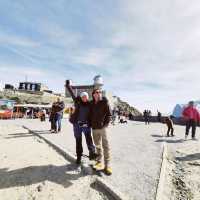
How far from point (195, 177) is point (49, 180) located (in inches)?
134

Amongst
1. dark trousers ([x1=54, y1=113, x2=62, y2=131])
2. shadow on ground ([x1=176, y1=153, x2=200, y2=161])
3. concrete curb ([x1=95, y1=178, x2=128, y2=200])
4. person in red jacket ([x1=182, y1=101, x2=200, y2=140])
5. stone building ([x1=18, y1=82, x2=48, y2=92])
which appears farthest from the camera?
stone building ([x1=18, y1=82, x2=48, y2=92])

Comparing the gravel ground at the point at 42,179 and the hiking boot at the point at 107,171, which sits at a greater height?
the hiking boot at the point at 107,171

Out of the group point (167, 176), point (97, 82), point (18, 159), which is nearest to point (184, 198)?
point (167, 176)

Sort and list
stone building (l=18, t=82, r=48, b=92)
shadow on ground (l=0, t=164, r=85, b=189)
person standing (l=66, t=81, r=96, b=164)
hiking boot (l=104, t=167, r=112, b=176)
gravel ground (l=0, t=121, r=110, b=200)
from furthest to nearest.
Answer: stone building (l=18, t=82, r=48, b=92)
person standing (l=66, t=81, r=96, b=164)
hiking boot (l=104, t=167, r=112, b=176)
shadow on ground (l=0, t=164, r=85, b=189)
gravel ground (l=0, t=121, r=110, b=200)

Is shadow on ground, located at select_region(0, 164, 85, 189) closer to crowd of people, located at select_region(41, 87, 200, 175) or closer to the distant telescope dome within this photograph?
crowd of people, located at select_region(41, 87, 200, 175)

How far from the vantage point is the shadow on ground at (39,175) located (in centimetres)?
532

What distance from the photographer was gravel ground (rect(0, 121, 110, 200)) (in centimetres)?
469

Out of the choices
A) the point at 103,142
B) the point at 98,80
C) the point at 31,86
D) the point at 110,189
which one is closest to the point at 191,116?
the point at 103,142

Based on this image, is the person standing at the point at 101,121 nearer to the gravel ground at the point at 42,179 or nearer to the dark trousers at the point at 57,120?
the gravel ground at the point at 42,179

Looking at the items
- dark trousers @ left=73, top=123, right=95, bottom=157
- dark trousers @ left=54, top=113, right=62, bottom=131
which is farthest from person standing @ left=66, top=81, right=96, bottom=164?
dark trousers @ left=54, top=113, right=62, bottom=131

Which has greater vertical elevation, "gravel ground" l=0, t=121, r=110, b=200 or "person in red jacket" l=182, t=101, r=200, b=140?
"person in red jacket" l=182, t=101, r=200, b=140

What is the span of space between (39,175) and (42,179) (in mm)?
280

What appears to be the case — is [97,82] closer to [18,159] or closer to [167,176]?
[167,176]

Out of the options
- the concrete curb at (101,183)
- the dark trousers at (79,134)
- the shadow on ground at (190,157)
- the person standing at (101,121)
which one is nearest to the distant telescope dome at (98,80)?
the person standing at (101,121)
